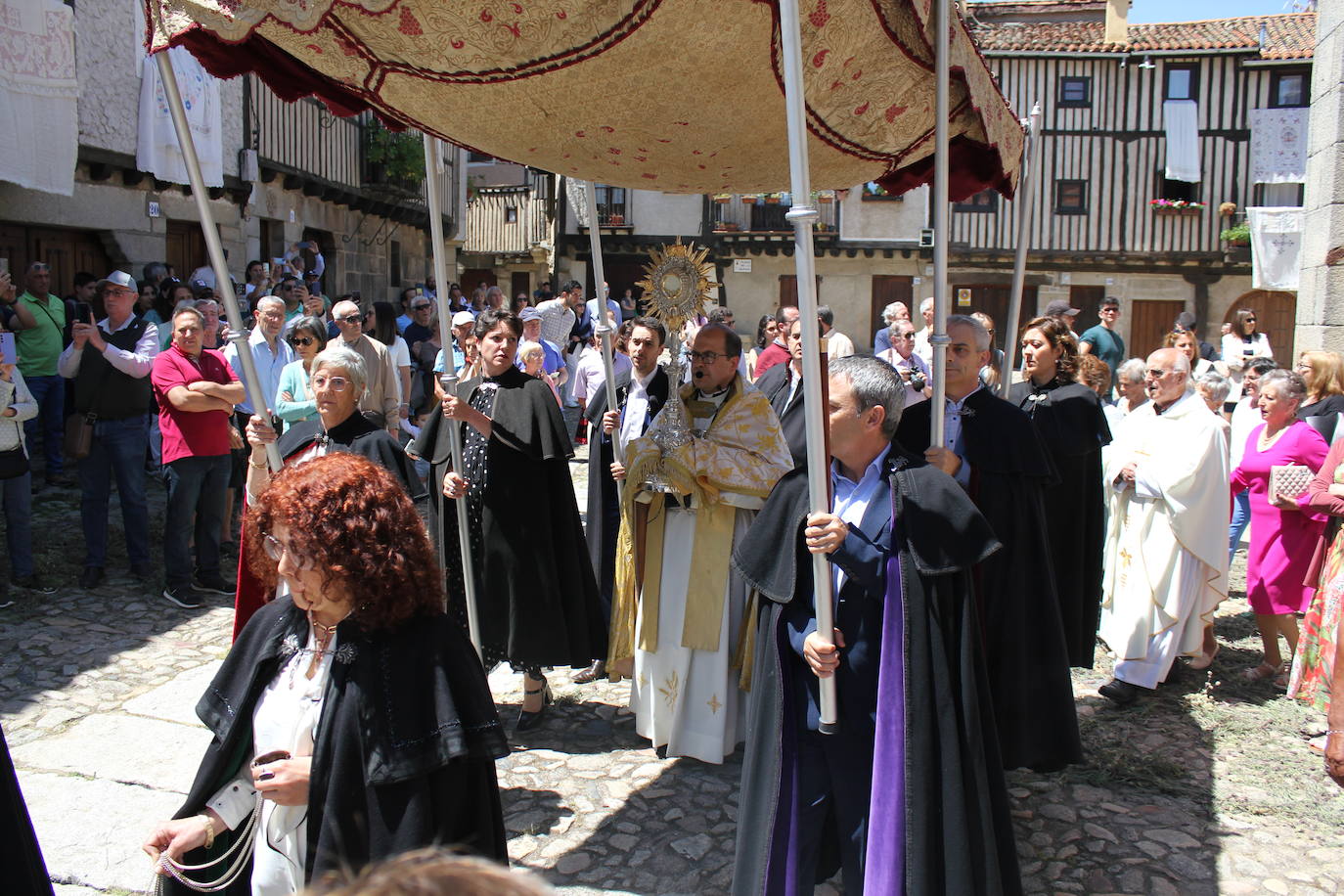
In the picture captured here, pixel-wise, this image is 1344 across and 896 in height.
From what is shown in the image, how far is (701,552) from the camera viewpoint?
15.4 feet

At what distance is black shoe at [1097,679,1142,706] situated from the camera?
5422 millimetres

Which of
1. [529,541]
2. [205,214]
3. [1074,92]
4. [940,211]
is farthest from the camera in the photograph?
[1074,92]

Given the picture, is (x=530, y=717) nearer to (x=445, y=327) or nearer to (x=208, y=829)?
(x=445, y=327)

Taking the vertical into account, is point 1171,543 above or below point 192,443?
below

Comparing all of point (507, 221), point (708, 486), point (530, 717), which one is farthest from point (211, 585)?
point (507, 221)

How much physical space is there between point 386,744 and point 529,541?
2.62 m

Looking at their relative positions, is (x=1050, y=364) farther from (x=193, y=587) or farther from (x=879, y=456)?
(x=193, y=587)

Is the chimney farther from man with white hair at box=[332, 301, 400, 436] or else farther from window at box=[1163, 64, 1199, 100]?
man with white hair at box=[332, 301, 400, 436]

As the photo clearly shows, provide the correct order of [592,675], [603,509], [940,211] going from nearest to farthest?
1. [940,211]
2. [592,675]
3. [603,509]

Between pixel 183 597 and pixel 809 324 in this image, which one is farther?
pixel 183 597

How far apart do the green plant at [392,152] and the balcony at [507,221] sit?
1000 cm

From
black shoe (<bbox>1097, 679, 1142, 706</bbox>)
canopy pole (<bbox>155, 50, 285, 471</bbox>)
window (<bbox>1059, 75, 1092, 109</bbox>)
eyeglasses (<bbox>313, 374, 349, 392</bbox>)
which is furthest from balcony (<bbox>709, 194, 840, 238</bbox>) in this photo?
canopy pole (<bbox>155, 50, 285, 471</bbox>)

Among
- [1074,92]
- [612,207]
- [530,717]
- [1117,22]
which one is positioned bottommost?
[530,717]

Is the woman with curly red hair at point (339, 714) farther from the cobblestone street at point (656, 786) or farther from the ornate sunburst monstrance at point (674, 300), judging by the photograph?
the ornate sunburst monstrance at point (674, 300)
